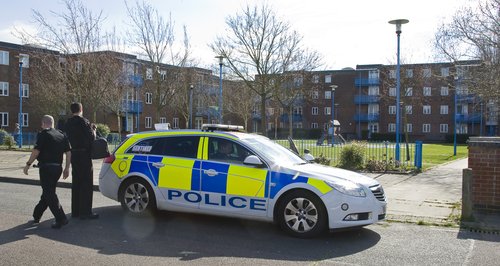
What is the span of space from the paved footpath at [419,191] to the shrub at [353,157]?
4.52 ft

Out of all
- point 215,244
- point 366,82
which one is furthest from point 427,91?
point 215,244

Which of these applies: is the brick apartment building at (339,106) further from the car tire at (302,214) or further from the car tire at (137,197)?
the car tire at (302,214)

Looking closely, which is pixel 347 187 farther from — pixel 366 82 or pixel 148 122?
pixel 366 82

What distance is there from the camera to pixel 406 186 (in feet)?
38.4

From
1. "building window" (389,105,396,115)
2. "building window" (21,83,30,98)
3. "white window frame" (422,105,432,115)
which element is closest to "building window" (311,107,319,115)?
"building window" (389,105,396,115)

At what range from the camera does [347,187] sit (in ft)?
→ 20.2

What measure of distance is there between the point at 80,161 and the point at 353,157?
10252mm

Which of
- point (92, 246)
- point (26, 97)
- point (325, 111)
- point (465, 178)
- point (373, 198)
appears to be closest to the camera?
point (92, 246)

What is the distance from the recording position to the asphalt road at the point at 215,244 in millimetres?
5172

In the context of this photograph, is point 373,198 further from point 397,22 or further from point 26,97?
point 26,97

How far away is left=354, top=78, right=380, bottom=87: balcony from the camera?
213 ft

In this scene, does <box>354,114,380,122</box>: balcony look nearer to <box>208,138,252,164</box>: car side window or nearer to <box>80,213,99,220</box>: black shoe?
<box>208,138,252,164</box>: car side window

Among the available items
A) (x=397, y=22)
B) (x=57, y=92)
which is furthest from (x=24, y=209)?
(x=57, y=92)

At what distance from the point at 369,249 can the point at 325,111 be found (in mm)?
64565
